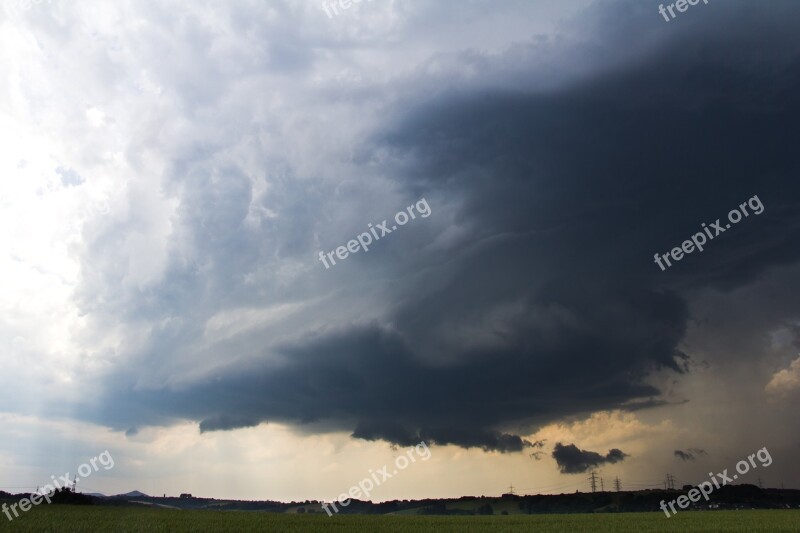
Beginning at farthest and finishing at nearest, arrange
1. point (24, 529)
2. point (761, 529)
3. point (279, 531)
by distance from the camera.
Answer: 1. point (761, 529)
2. point (279, 531)
3. point (24, 529)

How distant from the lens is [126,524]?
8269 cm

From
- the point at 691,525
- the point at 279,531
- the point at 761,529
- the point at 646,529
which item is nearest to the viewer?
the point at 279,531

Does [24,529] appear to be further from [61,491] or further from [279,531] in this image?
[61,491]

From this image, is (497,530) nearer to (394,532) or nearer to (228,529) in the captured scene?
(394,532)

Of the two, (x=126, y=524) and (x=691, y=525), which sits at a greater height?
(x=126, y=524)

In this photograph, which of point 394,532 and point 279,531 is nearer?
point 279,531

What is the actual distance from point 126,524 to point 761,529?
84.4 meters

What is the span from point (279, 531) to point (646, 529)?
167 feet

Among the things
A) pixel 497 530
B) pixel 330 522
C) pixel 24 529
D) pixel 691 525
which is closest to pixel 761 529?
pixel 691 525

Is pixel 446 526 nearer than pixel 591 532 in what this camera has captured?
No

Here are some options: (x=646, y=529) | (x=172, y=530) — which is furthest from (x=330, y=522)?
(x=646, y=529)

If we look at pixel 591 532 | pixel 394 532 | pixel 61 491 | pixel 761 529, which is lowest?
pixel 761 529

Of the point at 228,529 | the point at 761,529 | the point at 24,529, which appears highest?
the point at 24,529

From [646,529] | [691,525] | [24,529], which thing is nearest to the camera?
[24,529]
